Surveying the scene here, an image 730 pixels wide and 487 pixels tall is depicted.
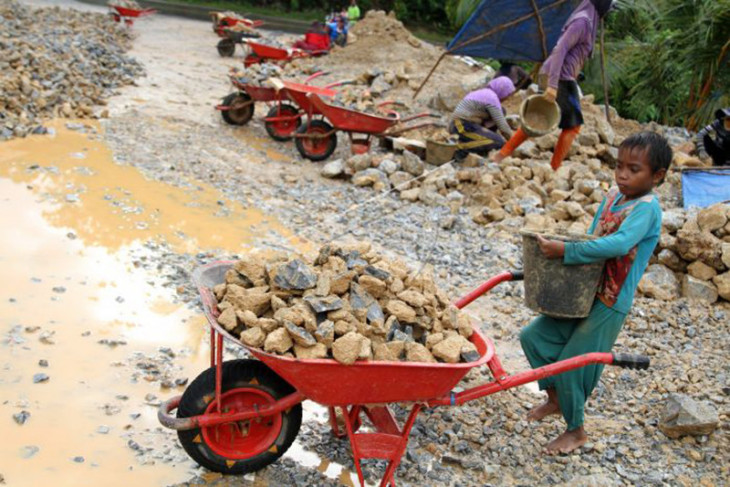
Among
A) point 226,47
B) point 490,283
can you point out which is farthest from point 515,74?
point 226,47

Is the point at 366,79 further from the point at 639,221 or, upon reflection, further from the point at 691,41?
the point at 639,221

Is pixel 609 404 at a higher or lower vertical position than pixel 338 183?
higher

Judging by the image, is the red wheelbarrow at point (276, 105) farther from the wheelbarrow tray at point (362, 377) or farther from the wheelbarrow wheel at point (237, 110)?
the wheelbarrow tray at point (362, 377)

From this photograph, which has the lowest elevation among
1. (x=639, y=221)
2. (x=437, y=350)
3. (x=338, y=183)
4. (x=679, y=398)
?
(x=338, y=183)

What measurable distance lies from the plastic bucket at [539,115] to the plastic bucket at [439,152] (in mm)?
1030

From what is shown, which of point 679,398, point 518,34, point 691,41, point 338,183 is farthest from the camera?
point 691,41

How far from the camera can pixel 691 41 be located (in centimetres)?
908

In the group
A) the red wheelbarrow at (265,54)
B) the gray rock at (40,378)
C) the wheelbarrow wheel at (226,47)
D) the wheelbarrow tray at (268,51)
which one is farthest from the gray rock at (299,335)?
the wheelbarrow wheel at (226,47)

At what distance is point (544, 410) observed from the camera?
3.35m

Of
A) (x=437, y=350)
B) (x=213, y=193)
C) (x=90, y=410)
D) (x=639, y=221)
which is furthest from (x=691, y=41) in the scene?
(x=90, y=410)

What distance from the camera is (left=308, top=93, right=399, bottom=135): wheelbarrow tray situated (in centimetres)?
763

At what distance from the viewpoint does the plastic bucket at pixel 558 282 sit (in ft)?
9.27

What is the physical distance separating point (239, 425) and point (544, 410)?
5.11 ft

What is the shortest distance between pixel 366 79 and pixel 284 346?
9.71 m
